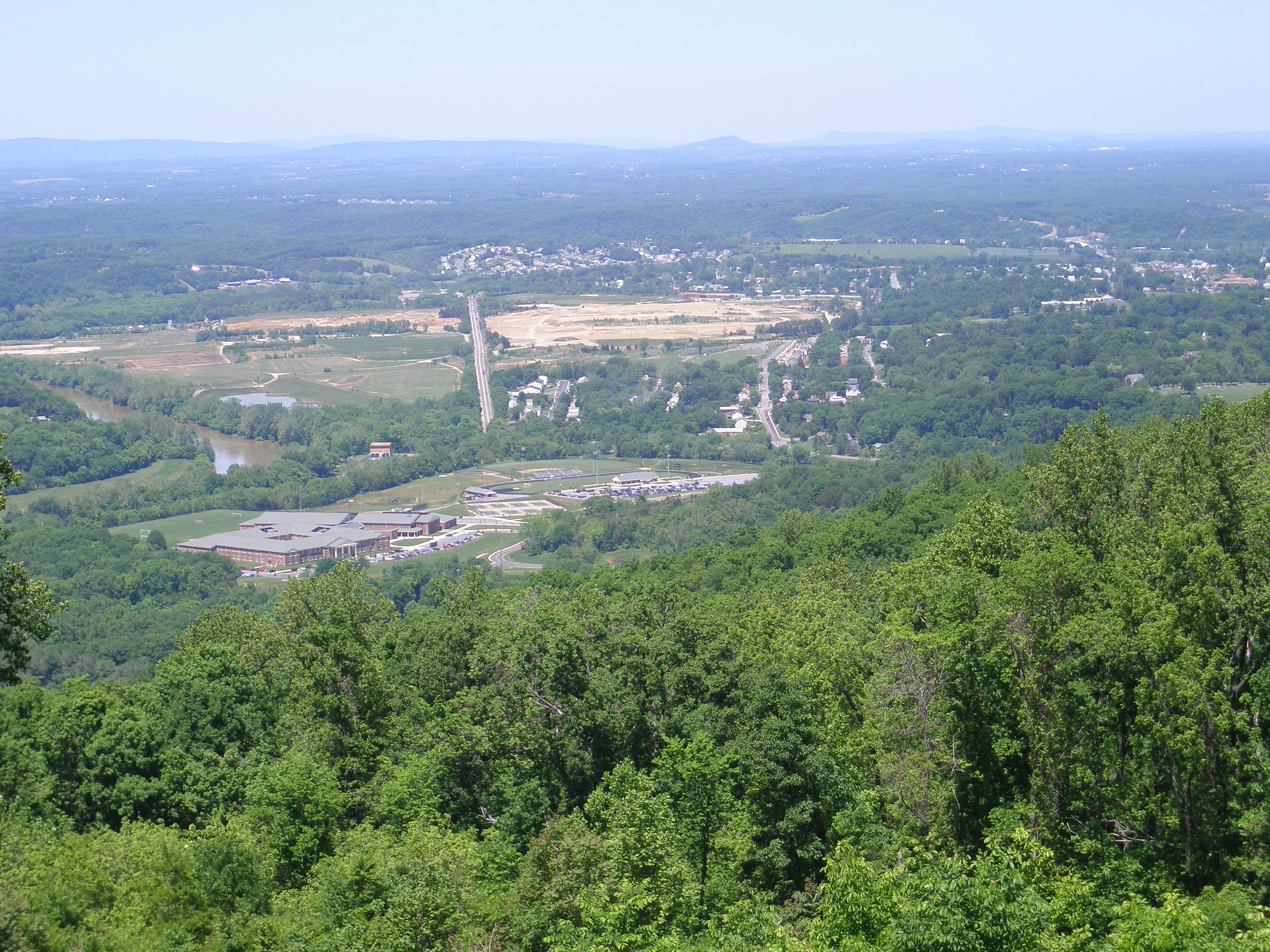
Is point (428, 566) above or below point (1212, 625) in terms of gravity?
below

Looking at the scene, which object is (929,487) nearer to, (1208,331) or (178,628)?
(178,628)

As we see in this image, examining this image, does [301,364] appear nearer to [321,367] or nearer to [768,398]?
[321,367]

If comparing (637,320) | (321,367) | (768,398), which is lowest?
(768,398)

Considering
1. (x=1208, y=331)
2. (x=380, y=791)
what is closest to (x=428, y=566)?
(x=380, y=791)

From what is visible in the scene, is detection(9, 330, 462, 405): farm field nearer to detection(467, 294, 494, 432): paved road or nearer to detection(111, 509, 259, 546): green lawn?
detection(467, 294, 494, 432): paved road

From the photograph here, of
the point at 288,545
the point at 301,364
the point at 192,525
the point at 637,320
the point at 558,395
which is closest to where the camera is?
the point at 288,545

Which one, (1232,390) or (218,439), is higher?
(1232,390)

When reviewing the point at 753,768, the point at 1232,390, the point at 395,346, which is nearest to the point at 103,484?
the point at 395,346
